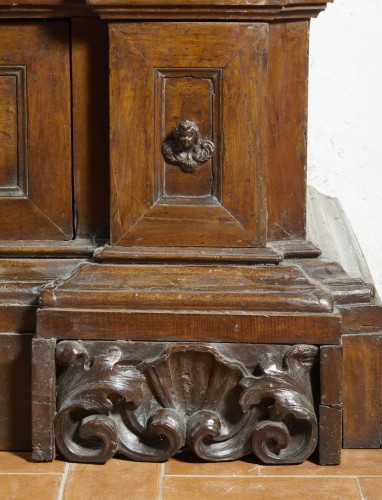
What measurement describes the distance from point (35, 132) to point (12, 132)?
5 cm

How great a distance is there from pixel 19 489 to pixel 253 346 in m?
0.50

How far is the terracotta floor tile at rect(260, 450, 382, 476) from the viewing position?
7.85 ft

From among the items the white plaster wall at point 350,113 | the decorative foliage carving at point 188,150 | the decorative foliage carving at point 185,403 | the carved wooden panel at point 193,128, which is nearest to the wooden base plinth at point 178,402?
the decorative foliage carving at point 185,403

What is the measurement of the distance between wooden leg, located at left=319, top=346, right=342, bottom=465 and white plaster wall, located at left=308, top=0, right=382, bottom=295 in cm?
110

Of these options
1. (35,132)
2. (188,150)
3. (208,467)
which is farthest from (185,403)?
(35,132)

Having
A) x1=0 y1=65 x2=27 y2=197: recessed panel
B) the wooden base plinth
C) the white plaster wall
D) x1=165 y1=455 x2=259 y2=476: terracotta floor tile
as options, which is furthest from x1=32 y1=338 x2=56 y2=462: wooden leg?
the white plaster wall

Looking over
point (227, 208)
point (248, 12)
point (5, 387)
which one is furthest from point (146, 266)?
point (248, 12)

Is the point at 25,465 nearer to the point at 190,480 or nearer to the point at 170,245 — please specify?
the point at 190,480

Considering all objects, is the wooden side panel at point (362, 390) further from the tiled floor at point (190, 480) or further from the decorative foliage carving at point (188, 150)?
the decorative foliage carving at point (188, 150)

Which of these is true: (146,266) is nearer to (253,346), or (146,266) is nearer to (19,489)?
(253,346)

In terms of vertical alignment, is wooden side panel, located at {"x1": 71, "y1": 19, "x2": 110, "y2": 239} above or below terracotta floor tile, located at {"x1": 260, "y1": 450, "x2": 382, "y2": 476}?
above

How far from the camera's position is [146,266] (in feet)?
8.23

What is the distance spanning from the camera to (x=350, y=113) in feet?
11.1

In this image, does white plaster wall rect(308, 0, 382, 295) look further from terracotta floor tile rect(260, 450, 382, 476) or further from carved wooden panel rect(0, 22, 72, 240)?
terracotta floor tile rect(260, 450, 382, 476)
